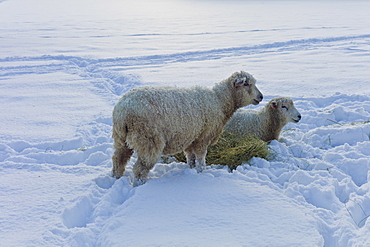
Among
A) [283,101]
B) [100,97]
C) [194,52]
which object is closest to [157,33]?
[194,52]

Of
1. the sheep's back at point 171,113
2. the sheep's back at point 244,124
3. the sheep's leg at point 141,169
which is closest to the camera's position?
the sheep's back at point 171,113

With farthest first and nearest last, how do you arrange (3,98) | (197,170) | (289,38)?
1. (289,38)
2. (3,98)
3. (197,170)

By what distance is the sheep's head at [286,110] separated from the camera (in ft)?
21.8

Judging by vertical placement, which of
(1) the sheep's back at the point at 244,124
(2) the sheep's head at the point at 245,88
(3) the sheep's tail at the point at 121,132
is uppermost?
(2) the sheep's head at the point at 245,88

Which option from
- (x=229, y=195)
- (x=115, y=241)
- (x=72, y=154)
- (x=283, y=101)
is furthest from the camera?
(x=283, y=101)

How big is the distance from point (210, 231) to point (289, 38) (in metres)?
14.6

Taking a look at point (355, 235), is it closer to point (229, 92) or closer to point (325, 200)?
Answer: point (325, 200)

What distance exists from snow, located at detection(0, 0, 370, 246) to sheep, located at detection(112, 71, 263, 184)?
33 centimetres

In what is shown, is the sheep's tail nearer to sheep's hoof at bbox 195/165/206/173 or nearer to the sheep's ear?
sheep's hoof at bbox 195/165/206/173

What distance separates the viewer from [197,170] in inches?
204

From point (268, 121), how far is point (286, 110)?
378 millimetres

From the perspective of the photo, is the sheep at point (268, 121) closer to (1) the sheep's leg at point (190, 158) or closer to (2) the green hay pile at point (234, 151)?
(2) the green hay pile at point (234, 151)

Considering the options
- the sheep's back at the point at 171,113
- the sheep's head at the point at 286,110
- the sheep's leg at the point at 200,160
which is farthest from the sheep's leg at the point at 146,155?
the sheep's head at the point at 286,110

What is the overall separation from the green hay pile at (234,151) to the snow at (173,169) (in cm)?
18
